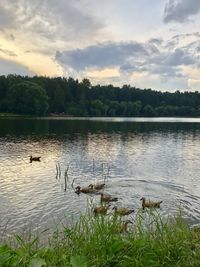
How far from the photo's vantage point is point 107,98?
556ft

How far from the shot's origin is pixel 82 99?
146750mm

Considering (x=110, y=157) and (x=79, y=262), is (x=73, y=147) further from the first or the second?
(x=79, y=262)

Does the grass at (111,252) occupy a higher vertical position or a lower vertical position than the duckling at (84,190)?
higher

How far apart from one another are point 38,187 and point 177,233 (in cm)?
1460

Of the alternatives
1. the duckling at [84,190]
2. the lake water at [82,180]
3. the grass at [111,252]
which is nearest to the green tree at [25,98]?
the lake water at [82,180]

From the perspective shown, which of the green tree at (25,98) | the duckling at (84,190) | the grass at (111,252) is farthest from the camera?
the green tree at (25,98)

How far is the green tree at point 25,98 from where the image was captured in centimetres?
11556

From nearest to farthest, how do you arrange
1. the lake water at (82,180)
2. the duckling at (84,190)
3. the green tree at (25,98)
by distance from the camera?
the lake water at (82,180)
the duckling at (84,190)
the green tree at (25,98)

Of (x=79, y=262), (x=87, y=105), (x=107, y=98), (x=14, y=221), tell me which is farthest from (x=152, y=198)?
(x=107, y=98)

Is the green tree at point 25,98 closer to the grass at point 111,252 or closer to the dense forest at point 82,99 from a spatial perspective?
the dense forest at point 82,99

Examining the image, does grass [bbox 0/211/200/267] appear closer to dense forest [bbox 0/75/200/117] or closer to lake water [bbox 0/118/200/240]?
lake water [bbox 0/118/200/240]

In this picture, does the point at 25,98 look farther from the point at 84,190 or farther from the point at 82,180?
the point at 84,190

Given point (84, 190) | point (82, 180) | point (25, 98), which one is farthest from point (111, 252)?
point (25, 98)

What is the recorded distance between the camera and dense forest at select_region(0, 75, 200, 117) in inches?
4626
